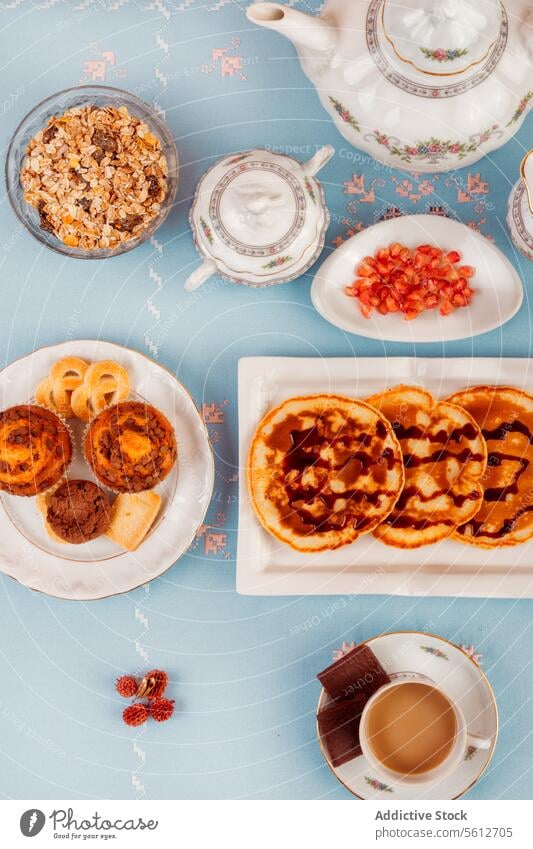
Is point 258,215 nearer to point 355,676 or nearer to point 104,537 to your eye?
point 104,537

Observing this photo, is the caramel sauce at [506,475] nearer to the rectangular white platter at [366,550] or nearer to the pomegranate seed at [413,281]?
the rectangular white platter at [366,550]

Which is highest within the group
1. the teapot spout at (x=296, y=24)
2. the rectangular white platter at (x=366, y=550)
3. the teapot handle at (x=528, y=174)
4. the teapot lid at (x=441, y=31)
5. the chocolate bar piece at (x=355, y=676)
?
the teapot spout at (x=296, y=24)

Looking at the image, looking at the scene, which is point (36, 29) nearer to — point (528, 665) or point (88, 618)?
point (88, 618)

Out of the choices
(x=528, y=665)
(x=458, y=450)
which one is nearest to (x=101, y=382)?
(x=458, y=450)

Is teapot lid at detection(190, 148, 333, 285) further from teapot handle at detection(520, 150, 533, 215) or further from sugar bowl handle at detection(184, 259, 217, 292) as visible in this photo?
teapot handle at detection(520, 150, 533, 215)

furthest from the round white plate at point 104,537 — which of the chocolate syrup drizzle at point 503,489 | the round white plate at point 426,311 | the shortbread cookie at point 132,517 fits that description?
the chocolate syrup drizzle at point 503,489

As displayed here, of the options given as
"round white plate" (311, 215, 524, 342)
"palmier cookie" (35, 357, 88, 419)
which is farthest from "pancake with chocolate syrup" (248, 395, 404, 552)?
"palmier cookie" (35, 357, 88, 419)

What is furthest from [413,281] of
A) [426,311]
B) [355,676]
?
[355,676]
